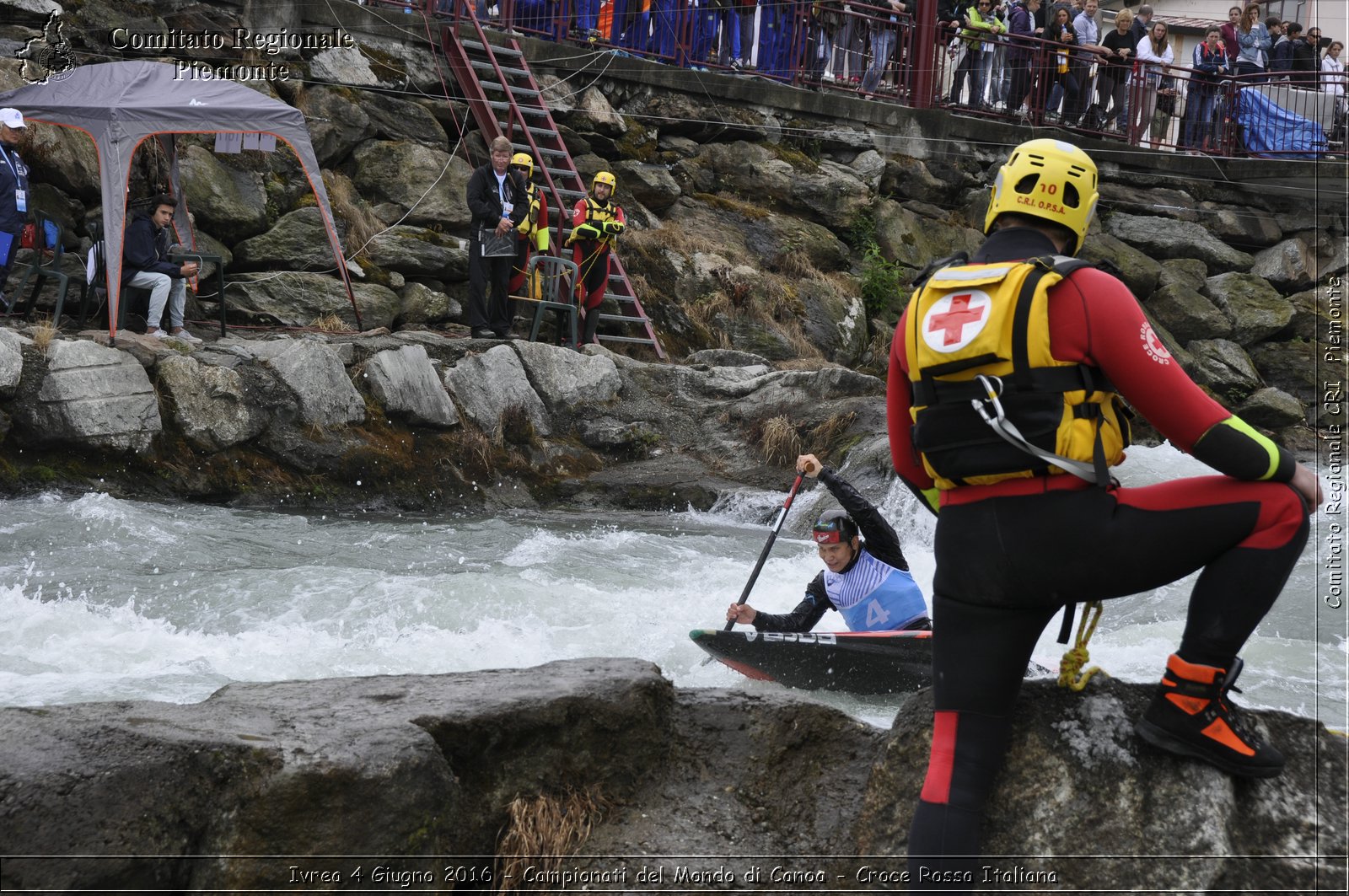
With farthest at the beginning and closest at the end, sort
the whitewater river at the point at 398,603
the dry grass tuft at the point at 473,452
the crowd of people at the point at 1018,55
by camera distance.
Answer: the crowd of people at the point at 1018,55 → the dry grass tuft at the point at 473,452 → the whitewater river at the point at 398,603

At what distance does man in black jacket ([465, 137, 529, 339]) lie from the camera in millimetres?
12055

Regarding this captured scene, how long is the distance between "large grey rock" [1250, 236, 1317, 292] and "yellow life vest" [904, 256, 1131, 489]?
18457mm

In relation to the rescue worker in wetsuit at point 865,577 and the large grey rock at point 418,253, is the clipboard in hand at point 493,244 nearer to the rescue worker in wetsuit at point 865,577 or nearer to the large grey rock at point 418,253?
the large grey rock at point 418,253

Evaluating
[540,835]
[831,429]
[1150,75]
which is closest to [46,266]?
[831,429]

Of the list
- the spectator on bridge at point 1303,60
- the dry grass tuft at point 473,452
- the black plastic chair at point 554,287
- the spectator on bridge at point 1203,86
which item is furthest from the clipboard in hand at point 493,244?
the spectator on bridge at point 1303,60

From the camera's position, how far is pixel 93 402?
919 centimetres

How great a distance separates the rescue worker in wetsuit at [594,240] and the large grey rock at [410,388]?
259 cm

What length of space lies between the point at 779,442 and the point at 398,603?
556 cm

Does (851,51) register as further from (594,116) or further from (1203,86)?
(1203,86)

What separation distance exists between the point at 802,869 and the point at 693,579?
5.47m

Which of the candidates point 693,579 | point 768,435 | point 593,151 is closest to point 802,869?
point 693,579

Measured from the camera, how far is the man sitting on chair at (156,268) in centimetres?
1046

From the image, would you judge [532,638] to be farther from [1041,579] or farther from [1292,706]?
[1041,579]

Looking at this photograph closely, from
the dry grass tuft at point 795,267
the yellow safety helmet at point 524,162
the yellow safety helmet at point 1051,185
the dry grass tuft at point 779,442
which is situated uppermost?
the yellow safety helmet at point 1051,185
